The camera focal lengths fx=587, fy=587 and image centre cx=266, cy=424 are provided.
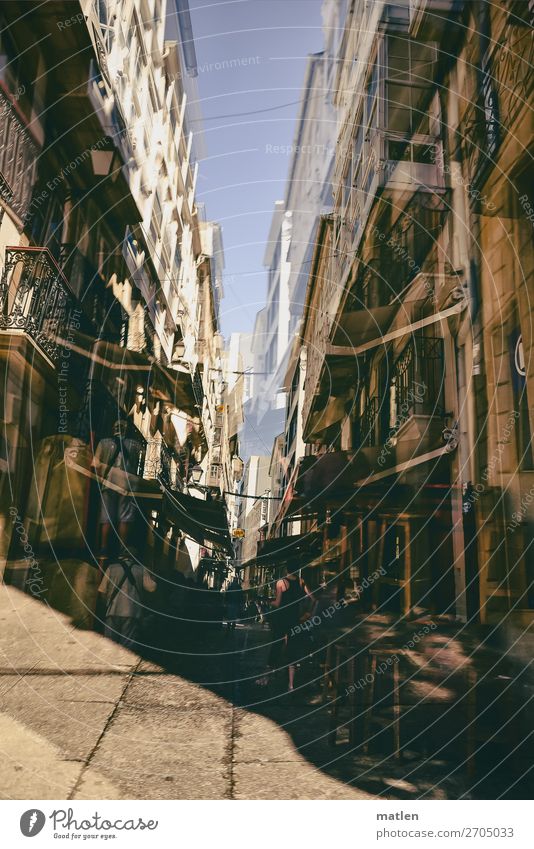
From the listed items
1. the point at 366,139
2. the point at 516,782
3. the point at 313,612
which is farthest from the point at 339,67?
the point at 516,782

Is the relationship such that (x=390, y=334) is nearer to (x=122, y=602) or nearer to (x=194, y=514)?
(x=194, y=514)

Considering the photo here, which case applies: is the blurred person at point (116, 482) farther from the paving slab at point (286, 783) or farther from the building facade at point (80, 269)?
the paving slab at point (286, 783)

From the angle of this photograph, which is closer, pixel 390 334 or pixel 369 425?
pixel 390 334

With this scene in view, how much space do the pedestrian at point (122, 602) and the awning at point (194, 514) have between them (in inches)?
76.0

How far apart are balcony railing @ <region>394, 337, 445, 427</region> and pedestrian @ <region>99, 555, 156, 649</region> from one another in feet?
A: 21.4

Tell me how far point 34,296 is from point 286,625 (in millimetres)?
7198

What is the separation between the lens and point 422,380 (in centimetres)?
1202

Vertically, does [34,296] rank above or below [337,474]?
above

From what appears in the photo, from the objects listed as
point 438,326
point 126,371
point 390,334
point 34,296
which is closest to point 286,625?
point 438,326

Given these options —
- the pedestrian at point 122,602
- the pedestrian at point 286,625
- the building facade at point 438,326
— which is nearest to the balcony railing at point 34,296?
the pedestrian at point 122,602

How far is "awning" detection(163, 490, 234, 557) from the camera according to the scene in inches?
658

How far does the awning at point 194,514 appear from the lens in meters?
16.7

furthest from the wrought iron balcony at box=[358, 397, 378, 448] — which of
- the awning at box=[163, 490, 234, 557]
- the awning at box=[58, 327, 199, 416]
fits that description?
the awning at box=[58, 327, 199, 416]

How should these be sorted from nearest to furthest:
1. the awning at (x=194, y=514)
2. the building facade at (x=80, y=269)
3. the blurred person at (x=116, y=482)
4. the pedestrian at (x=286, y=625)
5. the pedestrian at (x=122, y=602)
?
the pedestrian at (x=286, y=625) → the building facade at (x=80, y=269) → the pedestrian at (x=122, y=602) → the blurred person at (x=116, y=482) → the awning at (x=194, y=514)
